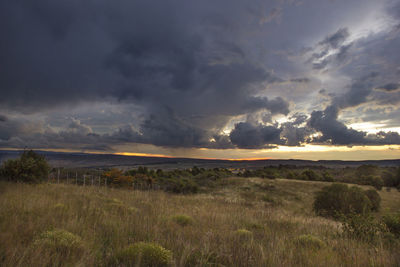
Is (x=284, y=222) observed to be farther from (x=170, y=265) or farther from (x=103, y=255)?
(x=103, y=255)

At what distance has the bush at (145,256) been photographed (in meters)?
3.41

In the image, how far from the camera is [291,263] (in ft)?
12.2

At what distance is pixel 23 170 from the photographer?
14742 mm

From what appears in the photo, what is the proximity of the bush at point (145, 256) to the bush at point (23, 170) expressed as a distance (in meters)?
14.5

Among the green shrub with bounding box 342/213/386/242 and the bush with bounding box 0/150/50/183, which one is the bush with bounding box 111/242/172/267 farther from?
the bush with bounding box 0/150/50/183

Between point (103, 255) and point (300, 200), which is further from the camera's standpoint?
point (300, 200)

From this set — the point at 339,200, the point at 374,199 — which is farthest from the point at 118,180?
the point at 374,199

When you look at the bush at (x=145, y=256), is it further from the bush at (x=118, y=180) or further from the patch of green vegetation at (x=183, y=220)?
the bush at (x=118, y=180)

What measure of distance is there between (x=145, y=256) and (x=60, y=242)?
148cm

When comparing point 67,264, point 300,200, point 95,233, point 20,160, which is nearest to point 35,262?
point 67,264

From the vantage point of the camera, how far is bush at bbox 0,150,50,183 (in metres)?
14.4

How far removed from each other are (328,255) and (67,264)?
4521mm

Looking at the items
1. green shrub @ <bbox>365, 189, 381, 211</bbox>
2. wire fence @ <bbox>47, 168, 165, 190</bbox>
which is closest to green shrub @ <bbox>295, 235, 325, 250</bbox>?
wire fence @ <bbox>47, 168, 165, 190</bbox>

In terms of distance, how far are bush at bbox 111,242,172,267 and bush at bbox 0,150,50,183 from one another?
47.7ft
